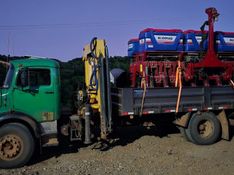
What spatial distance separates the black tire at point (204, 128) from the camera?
30.2 ft

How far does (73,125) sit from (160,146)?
249cm

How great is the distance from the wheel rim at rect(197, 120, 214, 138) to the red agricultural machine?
1383mm

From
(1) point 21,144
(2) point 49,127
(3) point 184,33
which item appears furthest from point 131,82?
(1) point 21,144

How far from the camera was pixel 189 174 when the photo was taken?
6.61 meters

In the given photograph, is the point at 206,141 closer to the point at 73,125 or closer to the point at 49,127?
the point at 73,125

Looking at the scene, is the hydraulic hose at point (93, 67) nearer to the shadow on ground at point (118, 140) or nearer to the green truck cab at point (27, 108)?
the green truck cab at point (27, 108)

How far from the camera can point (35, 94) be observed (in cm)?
763

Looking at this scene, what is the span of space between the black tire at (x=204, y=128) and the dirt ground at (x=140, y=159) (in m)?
0.23

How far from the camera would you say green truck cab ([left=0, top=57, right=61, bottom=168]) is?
23.8 ft

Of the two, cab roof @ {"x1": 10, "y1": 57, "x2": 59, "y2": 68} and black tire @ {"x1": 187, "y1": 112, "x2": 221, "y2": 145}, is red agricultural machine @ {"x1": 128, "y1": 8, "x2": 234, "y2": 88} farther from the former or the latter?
cab roof @ {"x1": 10, "y1": 57, "x2": 59, "y2": 68}

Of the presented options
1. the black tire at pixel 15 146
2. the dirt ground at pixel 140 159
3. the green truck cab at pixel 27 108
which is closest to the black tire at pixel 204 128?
the dirt ground at pixel 140 159

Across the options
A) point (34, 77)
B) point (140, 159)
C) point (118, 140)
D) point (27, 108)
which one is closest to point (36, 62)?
point (34, 77)

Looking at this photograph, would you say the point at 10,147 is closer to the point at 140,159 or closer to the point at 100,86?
the point at 100,86

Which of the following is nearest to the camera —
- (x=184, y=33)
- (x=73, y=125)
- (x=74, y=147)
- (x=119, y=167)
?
(x=119, y=167)
